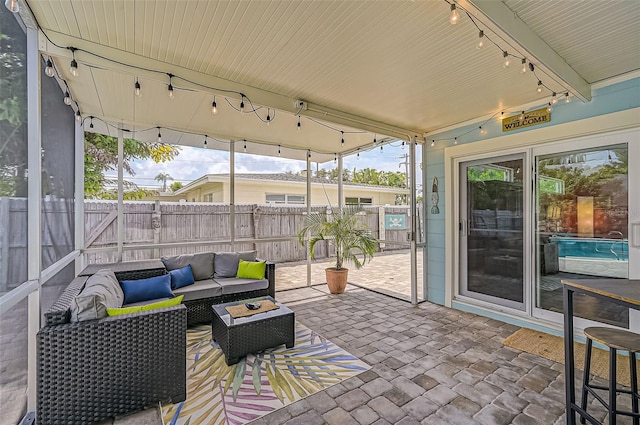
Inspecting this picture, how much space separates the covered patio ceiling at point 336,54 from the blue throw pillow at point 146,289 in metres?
2.20

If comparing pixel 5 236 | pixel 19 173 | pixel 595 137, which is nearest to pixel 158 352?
pixel 5 236

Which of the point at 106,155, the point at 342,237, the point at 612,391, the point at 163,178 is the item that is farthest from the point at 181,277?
the point at 612,391

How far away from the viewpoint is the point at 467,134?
168 inches

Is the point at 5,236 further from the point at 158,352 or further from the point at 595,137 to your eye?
the point at 595,137

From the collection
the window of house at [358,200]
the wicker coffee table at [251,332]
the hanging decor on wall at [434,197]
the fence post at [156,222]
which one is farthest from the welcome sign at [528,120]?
the window of house at [358,200]

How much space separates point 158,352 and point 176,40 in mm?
2445

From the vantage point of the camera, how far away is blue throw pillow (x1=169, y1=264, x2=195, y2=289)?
3.79 m

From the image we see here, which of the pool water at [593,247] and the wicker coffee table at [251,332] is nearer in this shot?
the wicker coffee table at [251,332]

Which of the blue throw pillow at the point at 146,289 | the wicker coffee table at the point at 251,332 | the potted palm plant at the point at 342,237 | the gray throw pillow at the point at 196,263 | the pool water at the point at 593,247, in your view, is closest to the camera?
the wicker coffee table at the point at 251,332

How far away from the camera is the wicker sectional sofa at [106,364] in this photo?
190 cm

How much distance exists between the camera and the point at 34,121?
7.00ft

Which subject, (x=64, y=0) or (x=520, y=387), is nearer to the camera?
(x=64, y=0)

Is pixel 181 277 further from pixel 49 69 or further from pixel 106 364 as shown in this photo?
pixel 49 69

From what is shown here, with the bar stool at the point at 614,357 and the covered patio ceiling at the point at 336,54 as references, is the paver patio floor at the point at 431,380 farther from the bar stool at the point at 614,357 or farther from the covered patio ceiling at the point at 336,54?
the covered patio ceiling at the point at 336,54
